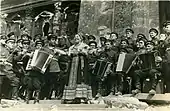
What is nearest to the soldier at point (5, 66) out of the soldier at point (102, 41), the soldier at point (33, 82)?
the soldier at point (33, 82)

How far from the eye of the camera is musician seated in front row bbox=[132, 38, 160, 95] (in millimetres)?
5051

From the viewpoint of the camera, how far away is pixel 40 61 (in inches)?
222

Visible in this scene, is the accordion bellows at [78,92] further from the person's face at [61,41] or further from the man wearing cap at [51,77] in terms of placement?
the person's face at [61,41]

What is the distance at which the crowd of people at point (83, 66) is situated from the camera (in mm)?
5168

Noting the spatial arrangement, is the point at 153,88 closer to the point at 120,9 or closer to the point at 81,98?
the point at 81,98

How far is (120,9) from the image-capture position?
6414 millimetres

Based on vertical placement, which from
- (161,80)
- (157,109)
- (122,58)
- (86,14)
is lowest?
(157,109)

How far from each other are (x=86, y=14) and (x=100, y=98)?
1.91m

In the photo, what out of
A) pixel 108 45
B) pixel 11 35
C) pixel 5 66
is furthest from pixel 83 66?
pixel 11 35

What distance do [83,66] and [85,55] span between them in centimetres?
17

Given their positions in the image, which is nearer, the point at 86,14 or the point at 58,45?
the point at 58,45

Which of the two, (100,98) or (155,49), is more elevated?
(155,49)

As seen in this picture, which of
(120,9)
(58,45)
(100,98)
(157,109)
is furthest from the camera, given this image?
(120,9)

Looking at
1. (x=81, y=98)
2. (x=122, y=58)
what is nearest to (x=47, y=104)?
(x=81, y=98)
